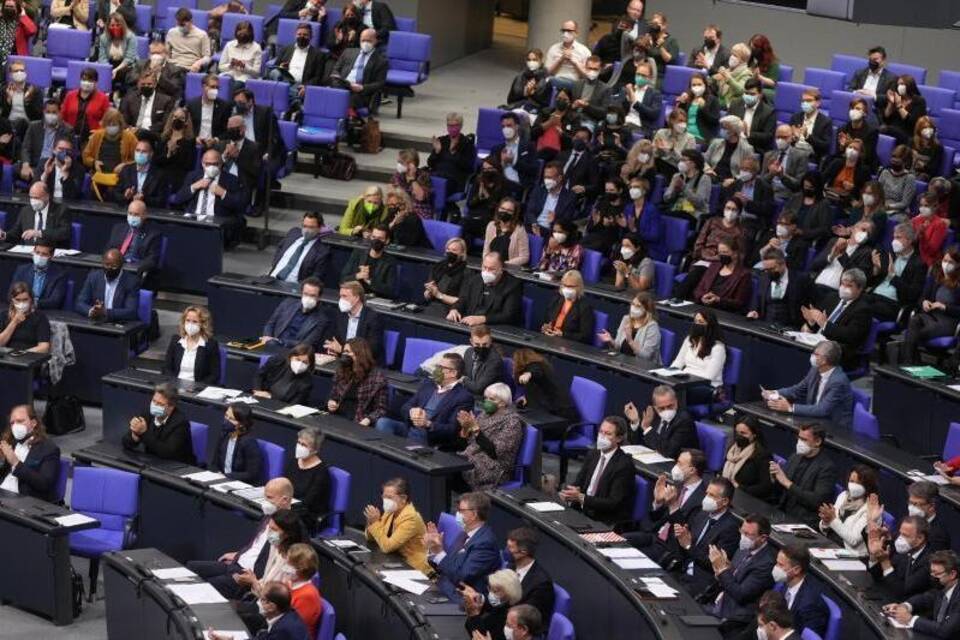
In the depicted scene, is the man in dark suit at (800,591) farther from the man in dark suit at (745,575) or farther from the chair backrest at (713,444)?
the chair backrest at (713,444)

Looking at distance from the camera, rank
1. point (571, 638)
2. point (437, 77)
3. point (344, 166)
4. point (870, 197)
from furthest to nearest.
A: point (437, 77) → point (344, 166) → point (870, 197) → point (571, 638)

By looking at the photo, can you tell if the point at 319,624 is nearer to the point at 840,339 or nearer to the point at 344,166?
the point at 840,339

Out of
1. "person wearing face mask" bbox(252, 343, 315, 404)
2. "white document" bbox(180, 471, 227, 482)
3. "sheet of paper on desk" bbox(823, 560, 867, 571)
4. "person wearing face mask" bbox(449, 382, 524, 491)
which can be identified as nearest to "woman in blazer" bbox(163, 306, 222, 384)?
"person wearing face mask" bbox(252, 343, 315, 404)

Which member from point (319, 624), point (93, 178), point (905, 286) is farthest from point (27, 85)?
point (319, 624)

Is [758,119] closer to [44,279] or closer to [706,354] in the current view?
[706,354]

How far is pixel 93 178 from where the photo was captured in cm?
1723

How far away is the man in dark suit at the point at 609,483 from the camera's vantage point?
1192 centimetres

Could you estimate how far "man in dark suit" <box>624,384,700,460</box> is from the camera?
1255 cm

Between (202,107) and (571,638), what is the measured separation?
974 centimetres

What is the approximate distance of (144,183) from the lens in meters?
17.1

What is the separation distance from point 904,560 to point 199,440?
4.93 m

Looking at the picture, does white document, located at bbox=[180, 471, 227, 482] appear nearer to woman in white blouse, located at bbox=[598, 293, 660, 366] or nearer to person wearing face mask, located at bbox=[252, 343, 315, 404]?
person wearing face mask, located at bbox=[252, 343, 315, 404]

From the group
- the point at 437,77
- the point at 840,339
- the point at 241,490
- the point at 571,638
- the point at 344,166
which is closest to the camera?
the point at 571,638

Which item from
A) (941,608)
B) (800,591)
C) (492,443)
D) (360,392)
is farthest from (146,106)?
(941,608)
